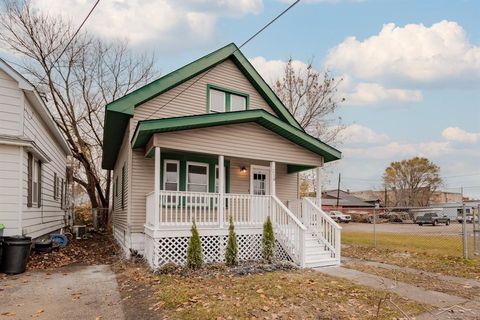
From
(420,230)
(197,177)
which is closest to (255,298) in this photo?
(197,177)

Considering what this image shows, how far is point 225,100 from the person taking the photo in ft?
42.6

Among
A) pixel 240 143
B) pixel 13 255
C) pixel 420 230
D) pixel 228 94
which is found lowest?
pixel 420 230

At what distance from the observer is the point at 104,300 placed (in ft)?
20.9

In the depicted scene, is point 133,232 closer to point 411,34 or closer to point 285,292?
point 285,292

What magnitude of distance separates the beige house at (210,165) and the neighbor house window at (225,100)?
0.04 metres

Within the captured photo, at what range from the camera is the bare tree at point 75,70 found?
1953 cm

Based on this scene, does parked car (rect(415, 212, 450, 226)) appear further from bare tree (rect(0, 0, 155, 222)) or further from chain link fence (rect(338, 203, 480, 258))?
bare tree (rect(0, 0, 155, 222))

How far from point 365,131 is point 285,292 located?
25.3 m

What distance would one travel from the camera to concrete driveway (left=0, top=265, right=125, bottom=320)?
564cm

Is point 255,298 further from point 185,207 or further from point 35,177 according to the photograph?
point 35,177

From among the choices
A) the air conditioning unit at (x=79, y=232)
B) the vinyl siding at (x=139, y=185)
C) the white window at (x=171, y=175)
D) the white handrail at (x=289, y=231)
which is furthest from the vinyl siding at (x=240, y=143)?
the air conditioning unit at (x=79, y=232)

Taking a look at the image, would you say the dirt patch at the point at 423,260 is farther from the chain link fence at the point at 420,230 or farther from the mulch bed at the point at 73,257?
the mulch bed at the point at 73,257

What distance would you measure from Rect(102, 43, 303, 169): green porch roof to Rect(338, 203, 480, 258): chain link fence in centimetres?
626

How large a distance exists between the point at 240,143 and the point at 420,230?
16.3 meters
